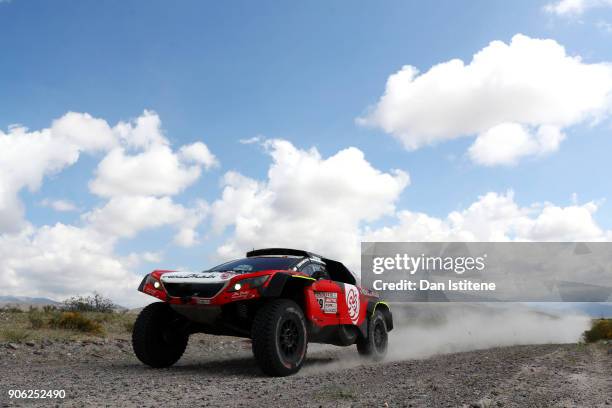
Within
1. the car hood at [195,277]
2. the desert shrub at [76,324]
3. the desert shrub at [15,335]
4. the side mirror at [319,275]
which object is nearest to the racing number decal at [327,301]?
the side mirror at [319,275]

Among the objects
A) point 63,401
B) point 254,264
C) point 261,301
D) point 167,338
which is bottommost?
point 63,401

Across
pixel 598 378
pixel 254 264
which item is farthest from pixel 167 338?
pixel 598 378

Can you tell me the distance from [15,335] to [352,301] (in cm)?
688

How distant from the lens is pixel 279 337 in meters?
7.14

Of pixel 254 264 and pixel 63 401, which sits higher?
pixel 254 264

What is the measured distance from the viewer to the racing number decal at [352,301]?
29.9 feet

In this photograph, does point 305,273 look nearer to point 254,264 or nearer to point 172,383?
point 254,264

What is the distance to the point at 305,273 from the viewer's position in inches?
332

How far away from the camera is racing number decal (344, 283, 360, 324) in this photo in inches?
359

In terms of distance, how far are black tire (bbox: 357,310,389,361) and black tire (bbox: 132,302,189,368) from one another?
3.26 meters

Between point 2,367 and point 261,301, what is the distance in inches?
159

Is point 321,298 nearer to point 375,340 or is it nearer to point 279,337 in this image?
point 279,337

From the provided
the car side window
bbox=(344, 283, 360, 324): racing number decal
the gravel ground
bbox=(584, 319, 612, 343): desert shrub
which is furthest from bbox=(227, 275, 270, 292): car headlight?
bbox=(584, 319, 612, 343): desert shrub

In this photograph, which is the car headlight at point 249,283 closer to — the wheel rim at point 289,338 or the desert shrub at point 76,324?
the wheel rim at point 289,338
